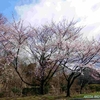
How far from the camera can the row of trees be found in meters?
16.2

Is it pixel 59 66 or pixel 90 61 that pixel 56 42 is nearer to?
pixel 59 66

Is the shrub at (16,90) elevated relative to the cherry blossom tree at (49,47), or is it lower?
lower

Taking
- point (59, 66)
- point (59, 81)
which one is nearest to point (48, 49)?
point (59, 66)

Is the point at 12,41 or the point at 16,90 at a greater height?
the point at 12,41

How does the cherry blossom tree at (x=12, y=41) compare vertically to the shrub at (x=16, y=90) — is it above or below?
above

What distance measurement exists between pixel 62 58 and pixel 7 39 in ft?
14.4

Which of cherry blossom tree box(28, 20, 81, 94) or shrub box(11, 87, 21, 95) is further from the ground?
cherry blossom tree box(28, 20, 81, 94)

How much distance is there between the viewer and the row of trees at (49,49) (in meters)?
16.2

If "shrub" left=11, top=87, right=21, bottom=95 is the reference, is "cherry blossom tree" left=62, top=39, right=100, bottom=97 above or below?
above

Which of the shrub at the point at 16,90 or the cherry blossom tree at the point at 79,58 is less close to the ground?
the cherry blossom tree at the point at 79,58

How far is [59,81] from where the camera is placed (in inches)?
919

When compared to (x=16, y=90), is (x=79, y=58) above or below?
above

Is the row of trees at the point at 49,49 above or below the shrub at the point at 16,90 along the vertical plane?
above

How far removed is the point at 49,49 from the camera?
16828mm
